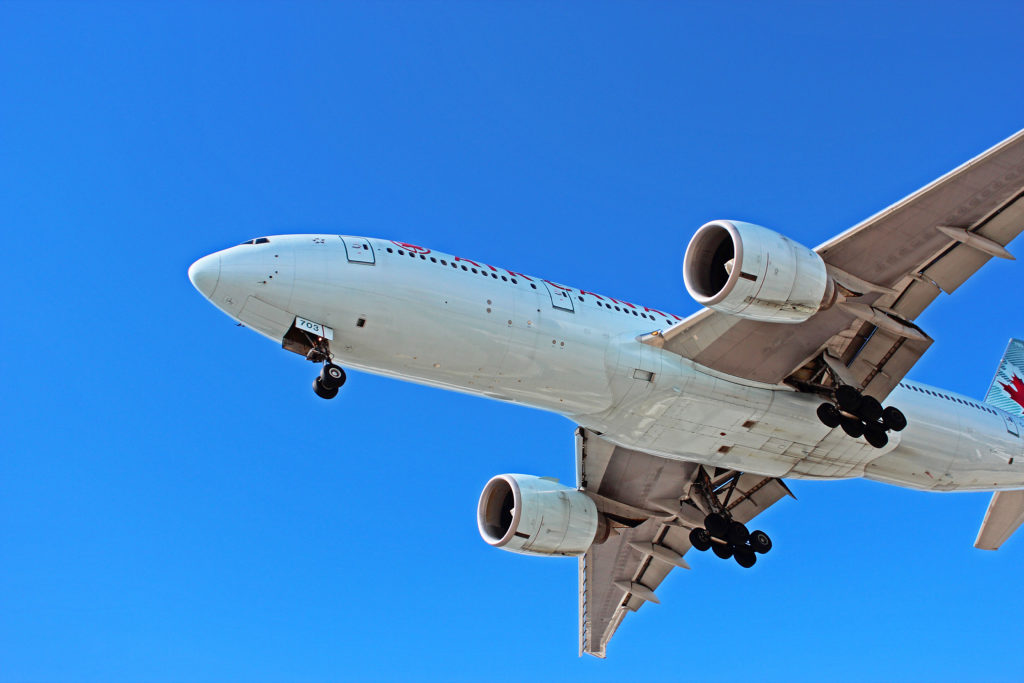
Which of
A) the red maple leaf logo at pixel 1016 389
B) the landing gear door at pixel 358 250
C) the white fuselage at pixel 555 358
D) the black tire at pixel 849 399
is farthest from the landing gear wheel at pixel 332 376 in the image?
the red maple leaf logo at pixel 1016 389

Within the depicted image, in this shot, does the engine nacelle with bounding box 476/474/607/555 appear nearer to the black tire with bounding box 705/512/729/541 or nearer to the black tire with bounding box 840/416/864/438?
the black tire with bounding box 705/512/729/541

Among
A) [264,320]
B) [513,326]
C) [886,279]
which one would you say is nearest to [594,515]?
[513,326]

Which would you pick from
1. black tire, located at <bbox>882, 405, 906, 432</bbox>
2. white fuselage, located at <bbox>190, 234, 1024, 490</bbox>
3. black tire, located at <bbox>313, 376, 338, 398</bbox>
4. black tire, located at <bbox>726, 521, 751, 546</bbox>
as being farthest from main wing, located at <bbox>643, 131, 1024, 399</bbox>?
black tire, located at <bbox>313, 376, 338, 398</bbox>

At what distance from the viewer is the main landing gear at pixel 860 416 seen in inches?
815

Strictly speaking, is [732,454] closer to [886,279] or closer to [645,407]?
[645,407]

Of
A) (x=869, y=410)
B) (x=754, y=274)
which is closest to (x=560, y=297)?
(x=754, y=274)

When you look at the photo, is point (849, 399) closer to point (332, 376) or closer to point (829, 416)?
point (829, 416)

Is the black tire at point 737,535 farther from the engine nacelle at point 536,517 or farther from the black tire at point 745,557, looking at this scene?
the engine nacelle at point 536,517

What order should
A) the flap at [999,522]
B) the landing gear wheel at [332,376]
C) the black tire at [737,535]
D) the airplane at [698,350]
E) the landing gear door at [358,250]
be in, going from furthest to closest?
the flap at [999,522] < the black tire at [737,535] < the landing gear door at [358,250] < the airplane at [698,350] < the landing gear wheel at [332,376]

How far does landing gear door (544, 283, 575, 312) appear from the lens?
20062mm

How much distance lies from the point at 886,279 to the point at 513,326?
7.92m

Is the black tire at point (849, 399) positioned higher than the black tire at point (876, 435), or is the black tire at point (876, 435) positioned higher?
the black tire at point (849, 399)

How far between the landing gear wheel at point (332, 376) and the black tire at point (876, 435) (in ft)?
37.4

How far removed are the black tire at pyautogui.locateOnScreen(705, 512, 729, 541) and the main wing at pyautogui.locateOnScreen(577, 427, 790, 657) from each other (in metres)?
0.93
